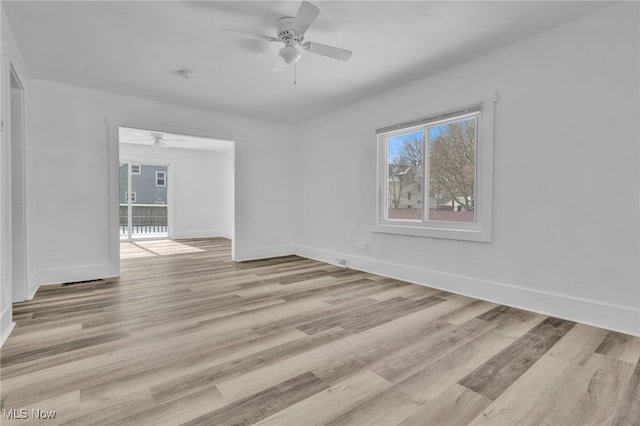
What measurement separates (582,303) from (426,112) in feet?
7.90

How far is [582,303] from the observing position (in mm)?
2490

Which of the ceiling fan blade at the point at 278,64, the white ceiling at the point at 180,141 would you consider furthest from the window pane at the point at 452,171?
the white ceiling at the point at 180,141

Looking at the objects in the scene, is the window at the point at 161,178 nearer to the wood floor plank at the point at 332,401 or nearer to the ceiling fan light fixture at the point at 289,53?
the ceiling fan light fixture at the point at 289,53

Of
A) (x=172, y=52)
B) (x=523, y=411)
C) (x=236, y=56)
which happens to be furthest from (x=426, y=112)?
(x=523, y=411)

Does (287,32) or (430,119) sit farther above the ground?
(287,32)

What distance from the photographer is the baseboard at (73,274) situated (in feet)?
12.0

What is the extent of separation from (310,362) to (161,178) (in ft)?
26.6

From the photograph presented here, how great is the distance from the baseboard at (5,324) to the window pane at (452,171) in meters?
4.03

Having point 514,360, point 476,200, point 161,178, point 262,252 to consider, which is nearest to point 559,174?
point 476,200

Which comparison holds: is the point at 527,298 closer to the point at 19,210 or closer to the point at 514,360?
the point at 514,360

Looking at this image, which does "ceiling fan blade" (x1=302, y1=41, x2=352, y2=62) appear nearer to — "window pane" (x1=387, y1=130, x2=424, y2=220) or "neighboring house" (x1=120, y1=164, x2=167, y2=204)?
"window pane" (x1=387, y1=130, x2=424, y2=220)

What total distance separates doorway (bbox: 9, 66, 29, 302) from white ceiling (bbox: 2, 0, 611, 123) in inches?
20.9

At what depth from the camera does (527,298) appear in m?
2.79

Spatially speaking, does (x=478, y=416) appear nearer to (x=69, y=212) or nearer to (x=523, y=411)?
(x=523, y=411)
